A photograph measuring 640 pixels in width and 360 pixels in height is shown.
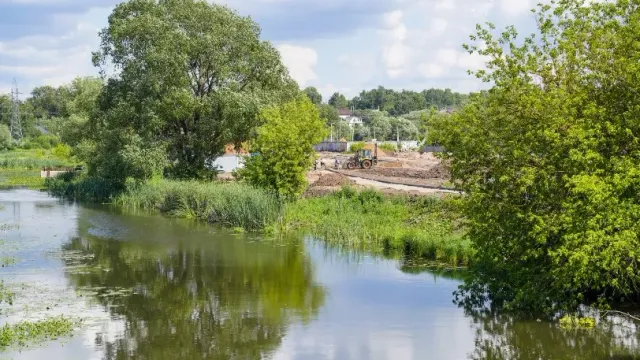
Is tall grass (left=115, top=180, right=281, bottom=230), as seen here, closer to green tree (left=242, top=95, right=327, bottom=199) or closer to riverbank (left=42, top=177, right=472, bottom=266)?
riverbank (left=42, top=177, right=472, bottom=266)

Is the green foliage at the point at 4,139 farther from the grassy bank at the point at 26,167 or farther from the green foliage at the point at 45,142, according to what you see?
the grassy bank at the point at 26,167

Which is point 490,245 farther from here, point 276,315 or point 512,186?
point 276,315

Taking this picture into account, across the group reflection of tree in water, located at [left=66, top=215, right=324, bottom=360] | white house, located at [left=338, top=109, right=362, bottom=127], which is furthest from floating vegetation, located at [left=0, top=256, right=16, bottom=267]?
white house, located at [left=338, top=109, right=362, bottom=127]

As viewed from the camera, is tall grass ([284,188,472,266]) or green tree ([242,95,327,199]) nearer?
tall grass ([284,188,472,266])

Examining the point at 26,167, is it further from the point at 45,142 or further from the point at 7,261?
the point at 7,261

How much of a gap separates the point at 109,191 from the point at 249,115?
388 inches

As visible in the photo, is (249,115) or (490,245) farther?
(249,115)

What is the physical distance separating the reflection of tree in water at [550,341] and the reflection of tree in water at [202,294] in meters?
3.89

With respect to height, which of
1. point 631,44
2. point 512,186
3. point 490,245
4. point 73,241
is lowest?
point 73,241

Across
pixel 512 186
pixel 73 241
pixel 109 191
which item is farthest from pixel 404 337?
pixel 109 191

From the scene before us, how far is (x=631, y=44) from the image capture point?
43.6 feet

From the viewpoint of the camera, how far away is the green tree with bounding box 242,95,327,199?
97.6 feet

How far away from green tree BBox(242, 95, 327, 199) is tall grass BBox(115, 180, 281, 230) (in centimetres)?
72

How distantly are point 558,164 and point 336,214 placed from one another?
1475 centimetres
